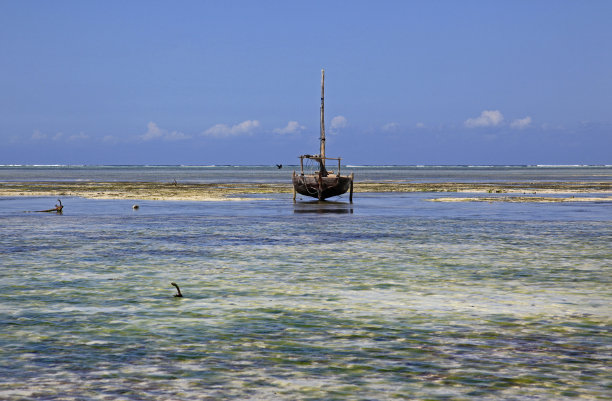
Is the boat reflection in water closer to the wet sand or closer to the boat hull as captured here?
the boat hull

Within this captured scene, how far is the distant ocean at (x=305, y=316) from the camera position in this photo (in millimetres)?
8867

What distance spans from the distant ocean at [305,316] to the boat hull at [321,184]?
23199 millimetres

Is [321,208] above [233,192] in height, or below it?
below

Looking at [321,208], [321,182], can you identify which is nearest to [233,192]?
[321,182]

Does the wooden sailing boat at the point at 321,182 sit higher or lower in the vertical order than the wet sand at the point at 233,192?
higher

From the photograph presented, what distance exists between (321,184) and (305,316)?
1518 inches

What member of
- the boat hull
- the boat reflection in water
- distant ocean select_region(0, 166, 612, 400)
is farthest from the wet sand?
distant ocean select_region(0, 166, 612, 400)

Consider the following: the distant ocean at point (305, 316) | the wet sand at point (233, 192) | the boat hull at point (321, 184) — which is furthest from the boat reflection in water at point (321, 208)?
the distant ocean at point (305, 316)

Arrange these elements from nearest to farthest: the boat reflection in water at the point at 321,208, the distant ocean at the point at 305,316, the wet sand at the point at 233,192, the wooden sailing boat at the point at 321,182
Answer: the distant ocean at the point at 305,316
the boat reflection in water at the point at 321,208
the wooden sailing boat at the point at 321,182
the wet sand at the point at 233,192

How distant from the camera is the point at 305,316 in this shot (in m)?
12.9

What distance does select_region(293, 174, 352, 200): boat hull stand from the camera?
51.1m

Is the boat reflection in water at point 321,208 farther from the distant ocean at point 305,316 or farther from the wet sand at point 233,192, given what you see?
the distant ocean at point 305,316

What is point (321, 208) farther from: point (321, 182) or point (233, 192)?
point (233, 192)

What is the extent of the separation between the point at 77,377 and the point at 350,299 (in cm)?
653
